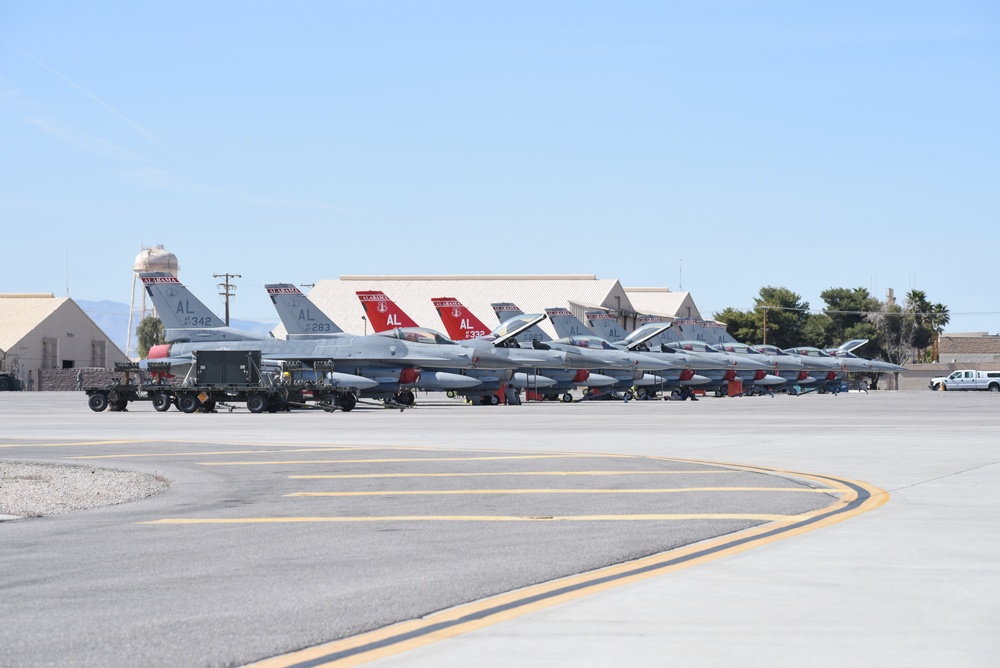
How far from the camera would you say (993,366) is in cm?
12069

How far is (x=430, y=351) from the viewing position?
5012 cm

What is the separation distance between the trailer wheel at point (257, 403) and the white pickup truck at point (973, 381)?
64014 millimetres

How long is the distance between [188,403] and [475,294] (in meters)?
71.9

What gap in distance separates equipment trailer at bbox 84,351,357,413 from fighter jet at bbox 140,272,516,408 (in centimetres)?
335

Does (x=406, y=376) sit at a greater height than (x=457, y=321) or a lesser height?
lesser

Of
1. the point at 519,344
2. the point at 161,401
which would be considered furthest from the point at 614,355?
the point at 161,401

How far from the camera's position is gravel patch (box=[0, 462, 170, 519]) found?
1412 centimetres

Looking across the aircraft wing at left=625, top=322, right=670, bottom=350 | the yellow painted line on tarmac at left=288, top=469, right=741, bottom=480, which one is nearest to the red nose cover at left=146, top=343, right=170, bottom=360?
the aircraft wing at left=625, top=322, right=670, bottom=350

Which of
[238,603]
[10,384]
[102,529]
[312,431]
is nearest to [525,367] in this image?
[312,431]

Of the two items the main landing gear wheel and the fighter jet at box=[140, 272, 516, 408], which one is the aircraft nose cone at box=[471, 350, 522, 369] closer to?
the fighter jet at box=[140, 272, 516, 408]

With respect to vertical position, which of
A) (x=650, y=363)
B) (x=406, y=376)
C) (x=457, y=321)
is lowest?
(x=406, y=376)

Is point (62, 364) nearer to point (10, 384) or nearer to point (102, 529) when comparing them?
point (10, 384)

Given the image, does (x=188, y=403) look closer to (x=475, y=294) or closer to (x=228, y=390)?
(x=228, y=390)

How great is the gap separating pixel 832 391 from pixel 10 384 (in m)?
66.2
